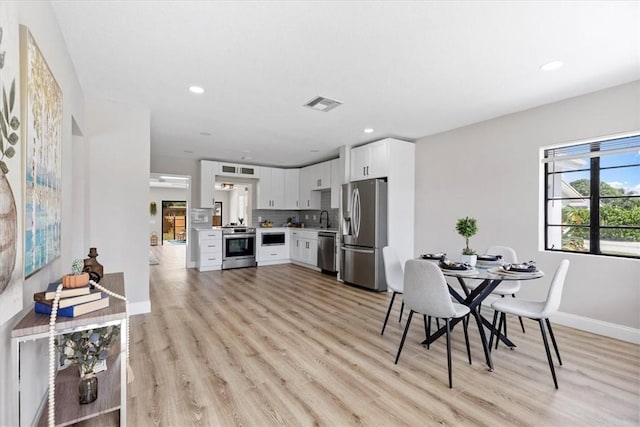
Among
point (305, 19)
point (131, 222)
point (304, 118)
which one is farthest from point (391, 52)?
point (131, 222)

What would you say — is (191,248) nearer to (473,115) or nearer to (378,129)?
(378,129)

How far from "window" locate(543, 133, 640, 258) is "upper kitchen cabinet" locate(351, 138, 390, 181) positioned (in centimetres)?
208

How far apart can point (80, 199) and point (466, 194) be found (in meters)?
4.70

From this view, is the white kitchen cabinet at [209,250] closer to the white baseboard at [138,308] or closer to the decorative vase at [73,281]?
the white baseboard at [138,308]

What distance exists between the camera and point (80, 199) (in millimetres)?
3031

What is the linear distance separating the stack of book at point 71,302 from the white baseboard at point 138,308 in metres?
2.26

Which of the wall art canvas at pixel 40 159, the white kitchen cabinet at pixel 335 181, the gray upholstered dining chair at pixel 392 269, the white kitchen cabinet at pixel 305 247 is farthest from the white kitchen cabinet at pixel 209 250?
the wall art canvas at pixel 40 159

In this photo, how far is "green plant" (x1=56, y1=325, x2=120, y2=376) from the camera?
5.53 feet

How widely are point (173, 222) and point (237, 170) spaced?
299 inches

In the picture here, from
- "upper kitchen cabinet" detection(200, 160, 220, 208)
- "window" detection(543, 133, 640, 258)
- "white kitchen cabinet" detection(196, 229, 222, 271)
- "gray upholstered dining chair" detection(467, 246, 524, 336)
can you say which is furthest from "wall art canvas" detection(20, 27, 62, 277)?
"upper kitchen cabinet" detection(200, 160, 220, 208)

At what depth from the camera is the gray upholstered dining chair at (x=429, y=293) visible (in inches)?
89.2

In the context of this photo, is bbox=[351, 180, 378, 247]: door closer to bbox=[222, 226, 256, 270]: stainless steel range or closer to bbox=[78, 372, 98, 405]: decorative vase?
bbox=[222, 226, 256, 270]: stainless steel range

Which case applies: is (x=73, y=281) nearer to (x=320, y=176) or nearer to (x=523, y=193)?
(x=523, y=193)

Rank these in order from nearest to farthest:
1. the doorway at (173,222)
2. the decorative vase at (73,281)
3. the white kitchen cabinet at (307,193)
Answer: the decorative vase at (73,281) → the white kitchen cabinet at (307,193) → the doorway at (173,222)
